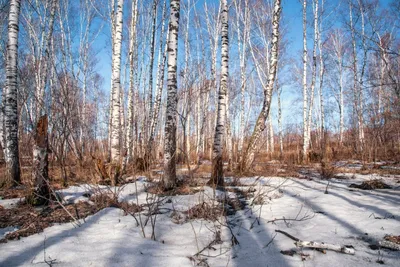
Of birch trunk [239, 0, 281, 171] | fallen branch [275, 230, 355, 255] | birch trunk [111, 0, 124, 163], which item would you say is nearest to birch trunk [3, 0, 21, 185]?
birch trunk [111, 0, 124, 163]

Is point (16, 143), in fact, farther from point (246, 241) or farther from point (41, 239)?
point (246, 241)

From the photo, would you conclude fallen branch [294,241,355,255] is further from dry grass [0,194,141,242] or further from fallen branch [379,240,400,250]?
dry grass [0,194,141,242]

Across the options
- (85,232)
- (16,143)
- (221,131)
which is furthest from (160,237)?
(16,143)

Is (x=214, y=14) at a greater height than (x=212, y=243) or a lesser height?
greater

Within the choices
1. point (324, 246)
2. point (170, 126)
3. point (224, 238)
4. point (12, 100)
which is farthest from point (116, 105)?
point (324, 246)

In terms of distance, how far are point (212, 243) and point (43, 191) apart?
9.59ft

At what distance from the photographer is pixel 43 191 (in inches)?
144

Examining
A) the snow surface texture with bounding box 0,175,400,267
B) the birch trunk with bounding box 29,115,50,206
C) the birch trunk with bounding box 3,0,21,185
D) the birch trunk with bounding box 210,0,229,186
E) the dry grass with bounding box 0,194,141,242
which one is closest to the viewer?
the snow surface texture with bounding box 0,175,400,267

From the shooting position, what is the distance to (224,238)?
7.93 feet

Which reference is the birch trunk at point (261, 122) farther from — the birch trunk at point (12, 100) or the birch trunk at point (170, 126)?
the birch trunk at point (12, 100)

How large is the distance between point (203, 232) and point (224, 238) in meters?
0.26

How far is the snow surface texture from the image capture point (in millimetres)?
1887

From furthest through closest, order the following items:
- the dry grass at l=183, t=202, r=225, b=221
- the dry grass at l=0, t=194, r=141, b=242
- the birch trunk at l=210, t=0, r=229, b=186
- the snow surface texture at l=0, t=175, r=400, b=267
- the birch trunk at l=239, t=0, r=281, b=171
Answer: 1. the birch trunk at l=239, t=0, r=281, b=171
2. the birch trunk at l=210, t=0, r=229, b=186
3. the dry grass at l=183, t=202, r=225, b=221
4. the dry grass at l=0, t=194, r=141, b=242
5. the snow surface texture at l=0, t=175, r=400, b=267

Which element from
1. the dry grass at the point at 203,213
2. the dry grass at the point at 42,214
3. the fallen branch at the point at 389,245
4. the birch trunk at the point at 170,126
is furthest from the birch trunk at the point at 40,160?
the fallen branch at the point at 389,245
